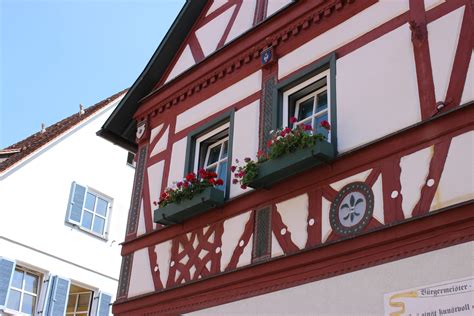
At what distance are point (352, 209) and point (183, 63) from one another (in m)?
5.37

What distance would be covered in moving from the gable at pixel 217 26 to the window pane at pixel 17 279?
6158mm

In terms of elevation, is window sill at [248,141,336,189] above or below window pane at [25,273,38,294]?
below

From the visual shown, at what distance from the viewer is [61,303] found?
1574 centimetres

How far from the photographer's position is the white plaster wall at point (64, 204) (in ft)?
51.9

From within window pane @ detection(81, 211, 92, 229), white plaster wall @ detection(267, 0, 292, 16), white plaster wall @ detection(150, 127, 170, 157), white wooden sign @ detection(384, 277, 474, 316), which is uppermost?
white plaster wall @ detection(267, 0, 292, 16)

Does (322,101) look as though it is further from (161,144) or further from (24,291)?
(24,291)

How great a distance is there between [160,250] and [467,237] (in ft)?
16.1

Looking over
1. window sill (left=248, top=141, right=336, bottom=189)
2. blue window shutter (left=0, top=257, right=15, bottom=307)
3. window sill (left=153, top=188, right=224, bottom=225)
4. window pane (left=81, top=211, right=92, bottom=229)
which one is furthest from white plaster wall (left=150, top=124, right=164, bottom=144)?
window pane (left=81, top=211, right=92, bottom=229)

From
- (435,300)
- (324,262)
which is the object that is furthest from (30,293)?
(435,300)

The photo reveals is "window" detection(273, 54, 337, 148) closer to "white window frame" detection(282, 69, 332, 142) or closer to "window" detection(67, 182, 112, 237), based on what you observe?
"white window frame" detection(282, 69, 332, 142)

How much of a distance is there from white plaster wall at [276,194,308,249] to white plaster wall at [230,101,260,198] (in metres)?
0.92

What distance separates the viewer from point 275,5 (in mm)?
10367

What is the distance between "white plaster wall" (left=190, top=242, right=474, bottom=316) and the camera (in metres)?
6.31

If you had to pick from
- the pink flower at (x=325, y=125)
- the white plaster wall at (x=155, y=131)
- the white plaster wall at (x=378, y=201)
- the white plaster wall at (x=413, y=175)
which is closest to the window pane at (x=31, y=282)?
the white plaster wall at (x=155, y=131)
